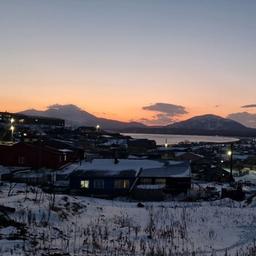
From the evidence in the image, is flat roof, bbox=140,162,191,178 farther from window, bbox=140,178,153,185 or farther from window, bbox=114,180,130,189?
window, bbox=114,180,130,189

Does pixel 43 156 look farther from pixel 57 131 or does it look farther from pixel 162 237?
pixel 57 131

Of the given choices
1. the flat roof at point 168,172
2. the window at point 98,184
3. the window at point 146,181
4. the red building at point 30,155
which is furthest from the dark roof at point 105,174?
the red building at point 30,155

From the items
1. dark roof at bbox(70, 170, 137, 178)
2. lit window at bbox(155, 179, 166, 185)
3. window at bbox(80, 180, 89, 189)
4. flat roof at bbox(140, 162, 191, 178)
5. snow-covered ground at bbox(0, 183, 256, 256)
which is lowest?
window at bbox(80, 180, 89, 189)

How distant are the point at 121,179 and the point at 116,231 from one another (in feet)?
119

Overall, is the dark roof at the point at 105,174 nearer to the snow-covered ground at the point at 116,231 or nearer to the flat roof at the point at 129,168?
the flat roof at the point at 129,168

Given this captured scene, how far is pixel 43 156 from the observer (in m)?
63.3

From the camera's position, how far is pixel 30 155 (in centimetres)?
6425

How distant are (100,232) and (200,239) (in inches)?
126

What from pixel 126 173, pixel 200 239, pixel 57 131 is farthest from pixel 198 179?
pixel 57 131

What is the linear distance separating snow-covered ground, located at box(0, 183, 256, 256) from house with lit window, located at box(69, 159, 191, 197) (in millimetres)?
28669

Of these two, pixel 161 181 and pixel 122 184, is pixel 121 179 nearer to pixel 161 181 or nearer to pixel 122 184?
pixel 122 184

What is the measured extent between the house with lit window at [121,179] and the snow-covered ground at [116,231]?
28669 mm

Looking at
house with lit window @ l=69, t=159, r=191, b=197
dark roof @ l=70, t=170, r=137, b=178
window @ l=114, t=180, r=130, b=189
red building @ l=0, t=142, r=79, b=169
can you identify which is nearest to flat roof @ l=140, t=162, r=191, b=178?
house with lit window @ l=69, t=159, r=191, b=197

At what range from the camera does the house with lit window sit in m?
49.9
